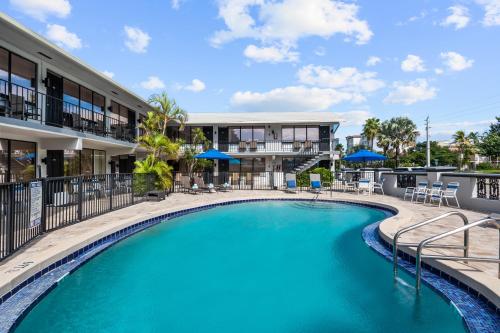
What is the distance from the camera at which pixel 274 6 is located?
13812mm

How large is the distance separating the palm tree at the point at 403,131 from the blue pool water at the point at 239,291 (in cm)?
4768

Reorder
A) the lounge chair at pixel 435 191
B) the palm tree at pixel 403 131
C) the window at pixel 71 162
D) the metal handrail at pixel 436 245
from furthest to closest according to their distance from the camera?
1. the palm tree at pixel 403 131
2. the window at pixel 71 162
3. the lounge chair at pixel 435 191
4. the metal handrail at pixel 436 245

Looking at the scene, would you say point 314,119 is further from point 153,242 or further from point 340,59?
point 153,242

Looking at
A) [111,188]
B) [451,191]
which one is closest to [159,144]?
[111,188]

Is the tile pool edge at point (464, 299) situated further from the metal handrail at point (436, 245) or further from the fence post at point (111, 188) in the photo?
the fence post at point (111, 188)

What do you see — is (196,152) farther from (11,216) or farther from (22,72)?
(11,216)

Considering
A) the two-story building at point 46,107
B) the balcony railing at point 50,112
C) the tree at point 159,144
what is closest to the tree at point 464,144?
the tree at point 159,144

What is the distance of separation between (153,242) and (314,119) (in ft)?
61.6

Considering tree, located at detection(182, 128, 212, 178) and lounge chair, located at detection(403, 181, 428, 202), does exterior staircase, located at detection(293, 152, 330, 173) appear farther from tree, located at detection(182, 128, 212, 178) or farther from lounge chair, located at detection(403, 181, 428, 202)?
lounge chair, located at detection(403, 181, 428, 202)

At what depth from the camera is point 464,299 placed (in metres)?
4.04

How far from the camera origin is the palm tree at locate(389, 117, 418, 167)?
48.9 meters

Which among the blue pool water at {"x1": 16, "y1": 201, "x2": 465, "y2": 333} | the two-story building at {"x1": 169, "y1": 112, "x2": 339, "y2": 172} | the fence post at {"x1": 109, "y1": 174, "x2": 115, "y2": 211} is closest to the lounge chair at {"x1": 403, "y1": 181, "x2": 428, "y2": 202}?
the blue pool water at {"x1": 16, "y1": 201, "x2": 465, "y2": 333}

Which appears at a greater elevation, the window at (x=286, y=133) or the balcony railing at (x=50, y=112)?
the window at (x=286, y=133)

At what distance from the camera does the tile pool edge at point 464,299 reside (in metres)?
3.46
